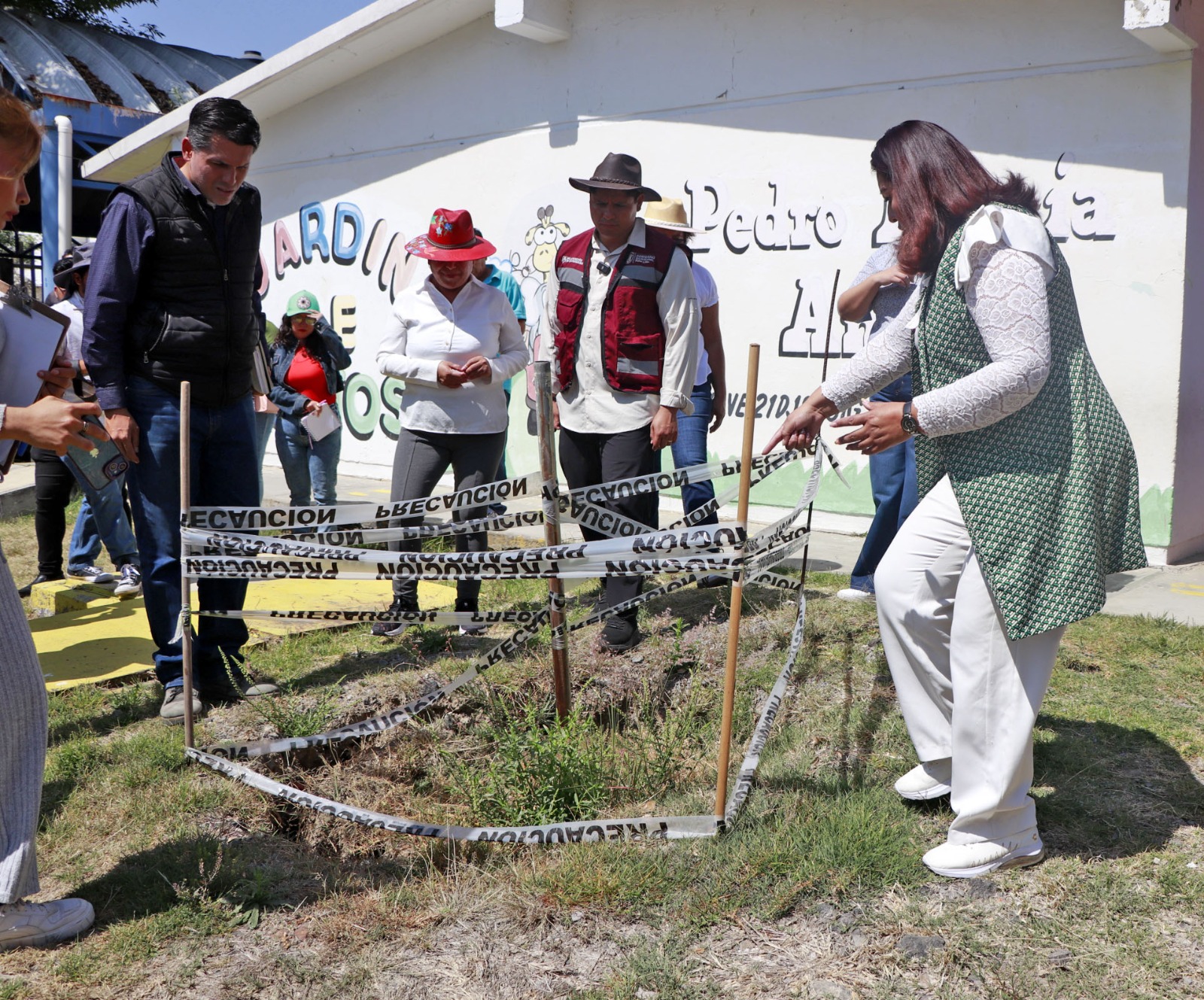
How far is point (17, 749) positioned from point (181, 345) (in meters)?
1.92

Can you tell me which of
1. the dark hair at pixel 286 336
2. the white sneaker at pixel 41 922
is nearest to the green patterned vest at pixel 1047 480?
the white sneaker at pixel 41 922

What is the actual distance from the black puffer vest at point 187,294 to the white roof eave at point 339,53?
612 cm

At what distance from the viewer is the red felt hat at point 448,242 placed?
16.8 feet

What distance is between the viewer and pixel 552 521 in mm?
3557

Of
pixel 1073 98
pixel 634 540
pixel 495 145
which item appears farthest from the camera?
pixel 495 145

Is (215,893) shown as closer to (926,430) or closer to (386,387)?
(926,430)

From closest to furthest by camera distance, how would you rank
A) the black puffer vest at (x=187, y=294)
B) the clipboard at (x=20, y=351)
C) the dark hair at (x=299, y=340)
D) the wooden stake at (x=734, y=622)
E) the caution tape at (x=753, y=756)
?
the clipboard at (x=20, y=351)
the wooden stake at (x=734, y=622)
the caution tape at (x=753, y=756)
the black puffer vest at (x=187, y=294)
the dark hair at (x=299, y=340)

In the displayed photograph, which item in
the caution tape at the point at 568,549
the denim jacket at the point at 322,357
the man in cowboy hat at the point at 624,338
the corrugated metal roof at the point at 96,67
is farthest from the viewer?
the corrugated metal roof at the point at 96,67

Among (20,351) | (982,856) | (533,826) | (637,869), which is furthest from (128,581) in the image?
(982,856)

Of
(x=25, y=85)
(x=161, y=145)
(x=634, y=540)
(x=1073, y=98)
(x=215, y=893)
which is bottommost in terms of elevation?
(x=215, y=893)

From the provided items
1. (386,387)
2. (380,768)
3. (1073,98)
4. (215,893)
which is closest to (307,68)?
(386,387)

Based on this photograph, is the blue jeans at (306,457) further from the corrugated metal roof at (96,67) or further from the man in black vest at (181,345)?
the corrugated metal roof at (96,67)

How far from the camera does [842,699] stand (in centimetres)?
438

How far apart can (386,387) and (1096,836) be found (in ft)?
28.4
